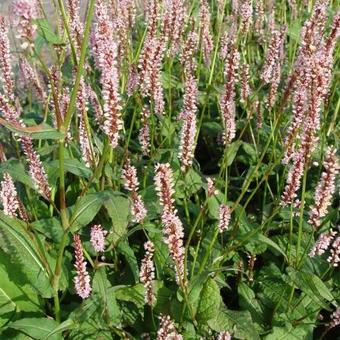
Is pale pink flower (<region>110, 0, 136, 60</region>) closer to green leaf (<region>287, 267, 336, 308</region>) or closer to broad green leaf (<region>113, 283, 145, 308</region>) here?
broad green leaf (<region>113, 283, 145, 308</region>)

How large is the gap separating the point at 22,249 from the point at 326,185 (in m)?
Result: 1.29

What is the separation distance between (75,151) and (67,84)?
150cm

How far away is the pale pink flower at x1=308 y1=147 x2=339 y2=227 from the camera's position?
6.37 feet

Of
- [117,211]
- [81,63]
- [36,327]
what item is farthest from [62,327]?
[81,63]

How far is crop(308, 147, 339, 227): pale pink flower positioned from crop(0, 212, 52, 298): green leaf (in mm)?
1138

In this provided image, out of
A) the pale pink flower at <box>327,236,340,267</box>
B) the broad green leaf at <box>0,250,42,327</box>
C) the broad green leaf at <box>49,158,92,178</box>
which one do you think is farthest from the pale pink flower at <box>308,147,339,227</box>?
the broad green leaf at <box>0,250,42,327</box>

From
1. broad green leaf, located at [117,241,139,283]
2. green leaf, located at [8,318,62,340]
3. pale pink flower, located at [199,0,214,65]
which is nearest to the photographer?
green leaf, located at [8,318,62,340]

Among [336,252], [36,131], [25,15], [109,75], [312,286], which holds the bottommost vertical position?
[312,286]

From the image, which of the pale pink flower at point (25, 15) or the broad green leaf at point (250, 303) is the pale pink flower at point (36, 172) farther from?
the broad green leaf at point (250, 303)

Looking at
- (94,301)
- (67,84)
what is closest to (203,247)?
(94,301)

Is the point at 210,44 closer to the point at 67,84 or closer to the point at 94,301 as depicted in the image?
the point at 67,84

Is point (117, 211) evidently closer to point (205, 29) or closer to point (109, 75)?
point (109, 75)

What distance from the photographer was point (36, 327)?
2221mm

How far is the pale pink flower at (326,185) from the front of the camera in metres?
1.94
